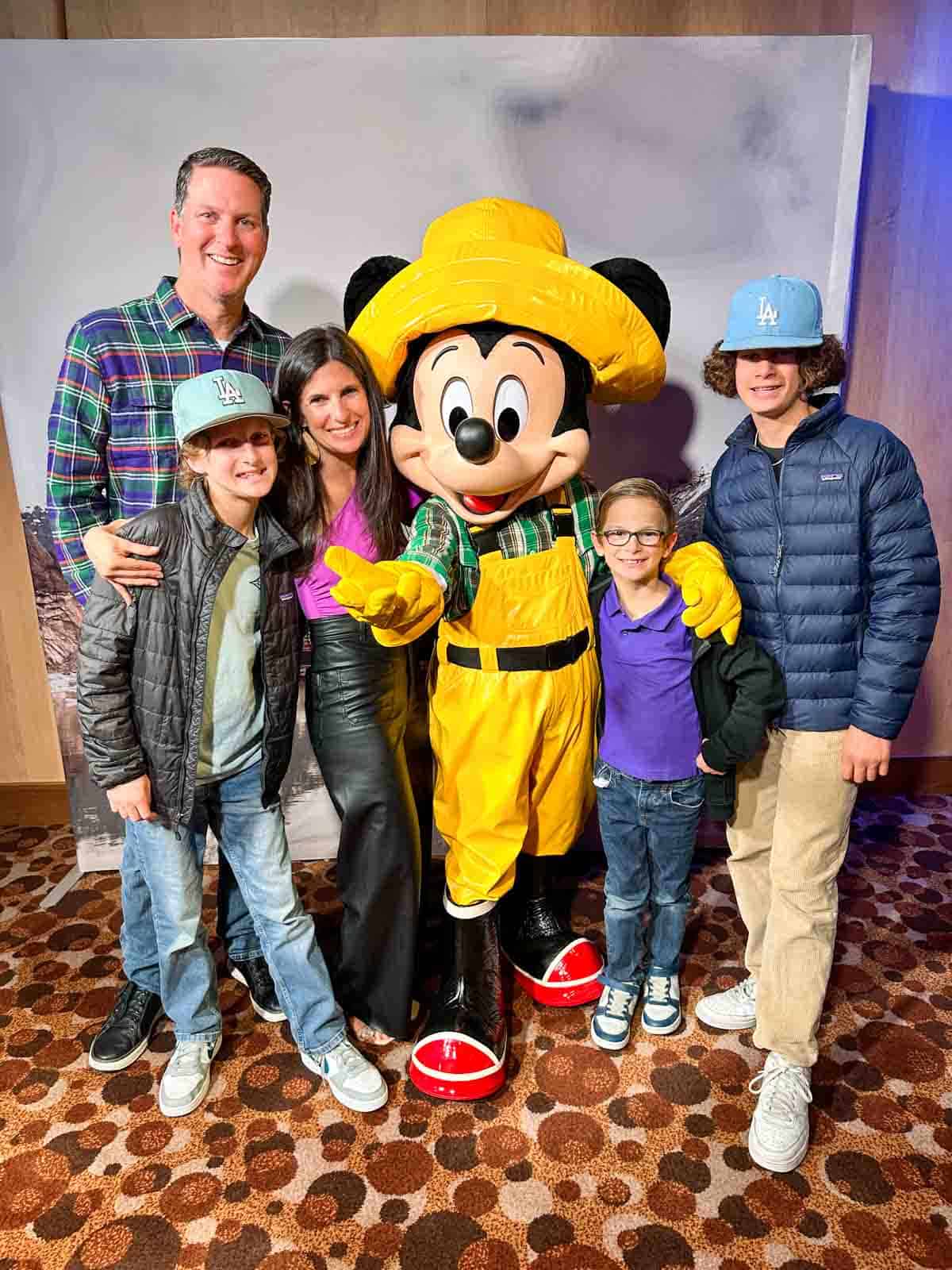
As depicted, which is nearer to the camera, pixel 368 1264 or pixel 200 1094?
pixel 368 1264

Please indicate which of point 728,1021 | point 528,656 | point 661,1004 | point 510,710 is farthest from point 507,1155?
point 528,656

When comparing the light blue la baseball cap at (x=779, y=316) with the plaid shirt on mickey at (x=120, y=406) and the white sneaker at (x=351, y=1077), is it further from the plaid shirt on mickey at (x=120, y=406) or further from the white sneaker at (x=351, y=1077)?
the white sneaker at (x=351, y=1077)

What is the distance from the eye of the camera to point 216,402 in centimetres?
154

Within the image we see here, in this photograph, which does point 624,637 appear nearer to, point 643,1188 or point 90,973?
point 643,1188

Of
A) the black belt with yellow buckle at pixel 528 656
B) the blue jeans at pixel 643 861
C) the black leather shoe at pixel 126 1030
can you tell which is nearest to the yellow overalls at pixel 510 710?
the black belt with yellow buckle at pixel 528 656

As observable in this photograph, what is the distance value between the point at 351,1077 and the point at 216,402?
1.39 meters

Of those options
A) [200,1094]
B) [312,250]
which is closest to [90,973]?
[200,1094]

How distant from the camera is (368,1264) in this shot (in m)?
1.49

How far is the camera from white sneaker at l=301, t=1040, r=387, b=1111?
180 cm

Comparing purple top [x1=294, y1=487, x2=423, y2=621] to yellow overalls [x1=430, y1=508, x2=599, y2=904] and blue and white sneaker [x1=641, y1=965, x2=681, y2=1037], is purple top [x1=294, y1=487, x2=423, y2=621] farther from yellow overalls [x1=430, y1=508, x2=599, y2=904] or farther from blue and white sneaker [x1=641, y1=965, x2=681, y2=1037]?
blue and white sneaker [x1=641, y1=965, x2=681, y2=1037]

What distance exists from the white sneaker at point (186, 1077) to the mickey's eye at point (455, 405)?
143 centimetres

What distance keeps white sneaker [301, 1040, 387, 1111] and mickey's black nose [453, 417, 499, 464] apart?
1286 millimetres

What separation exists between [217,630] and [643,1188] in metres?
1.33

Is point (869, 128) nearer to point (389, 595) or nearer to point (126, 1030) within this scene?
point (389, 595)
